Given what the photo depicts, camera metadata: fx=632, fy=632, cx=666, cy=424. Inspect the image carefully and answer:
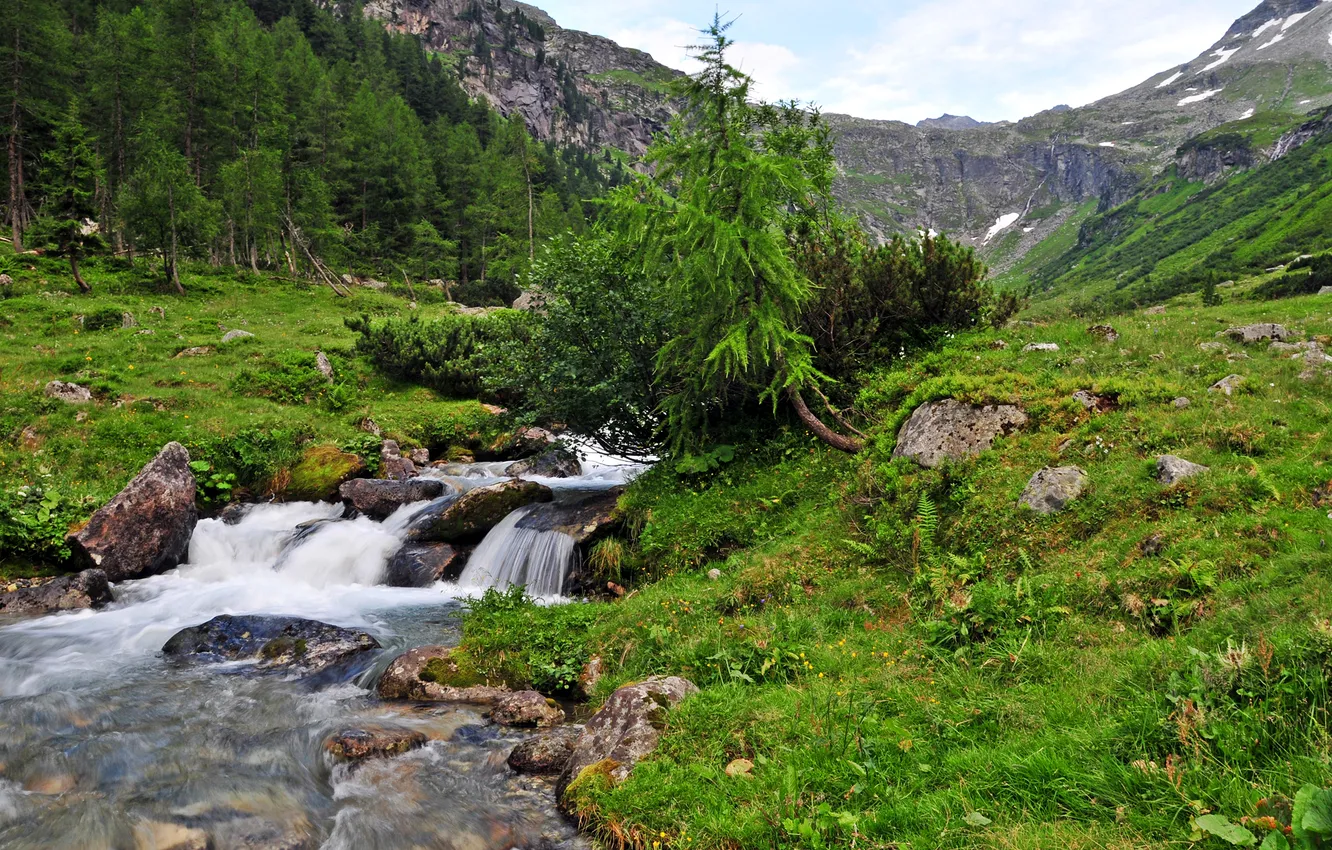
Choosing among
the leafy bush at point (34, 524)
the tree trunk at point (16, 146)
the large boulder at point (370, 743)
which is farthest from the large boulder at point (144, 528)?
the tree trunk at point (16, 146)

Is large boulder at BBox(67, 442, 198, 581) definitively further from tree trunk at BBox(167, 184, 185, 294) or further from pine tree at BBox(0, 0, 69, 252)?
pine tree at BBox(0, 0, 69, 252)

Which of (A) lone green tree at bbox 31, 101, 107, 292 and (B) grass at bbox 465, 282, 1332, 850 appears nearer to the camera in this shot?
(B) grass at bbox 465, 282, 1332, 850

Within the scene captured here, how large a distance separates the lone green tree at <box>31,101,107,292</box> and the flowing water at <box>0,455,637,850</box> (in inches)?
1277

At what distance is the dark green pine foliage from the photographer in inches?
1852

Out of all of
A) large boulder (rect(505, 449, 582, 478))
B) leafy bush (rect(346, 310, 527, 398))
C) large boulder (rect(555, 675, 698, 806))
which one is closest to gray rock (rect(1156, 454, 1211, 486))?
large boulder (rect(555, 675, 698, 806))

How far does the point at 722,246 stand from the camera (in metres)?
11.5

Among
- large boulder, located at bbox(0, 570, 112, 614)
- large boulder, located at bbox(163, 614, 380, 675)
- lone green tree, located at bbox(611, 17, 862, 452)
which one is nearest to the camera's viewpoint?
large boulder, located at bbox(163, 614, 380, 675)

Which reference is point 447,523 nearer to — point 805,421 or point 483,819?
point 805,421

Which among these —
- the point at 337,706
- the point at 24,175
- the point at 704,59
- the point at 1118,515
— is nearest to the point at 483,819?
the point at 337,706

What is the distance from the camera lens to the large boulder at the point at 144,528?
552 inches

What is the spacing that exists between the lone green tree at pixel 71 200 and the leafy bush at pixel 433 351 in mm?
18990

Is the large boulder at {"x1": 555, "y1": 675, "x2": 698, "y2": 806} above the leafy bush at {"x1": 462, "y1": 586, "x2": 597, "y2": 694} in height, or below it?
above

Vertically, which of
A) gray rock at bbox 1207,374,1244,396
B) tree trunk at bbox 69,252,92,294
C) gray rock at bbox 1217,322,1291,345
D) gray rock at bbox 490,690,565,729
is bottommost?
gray rock at bbox 490,690,565,729

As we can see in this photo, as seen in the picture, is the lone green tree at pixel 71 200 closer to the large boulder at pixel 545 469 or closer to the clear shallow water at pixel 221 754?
the large boulder at pixel 545 469
